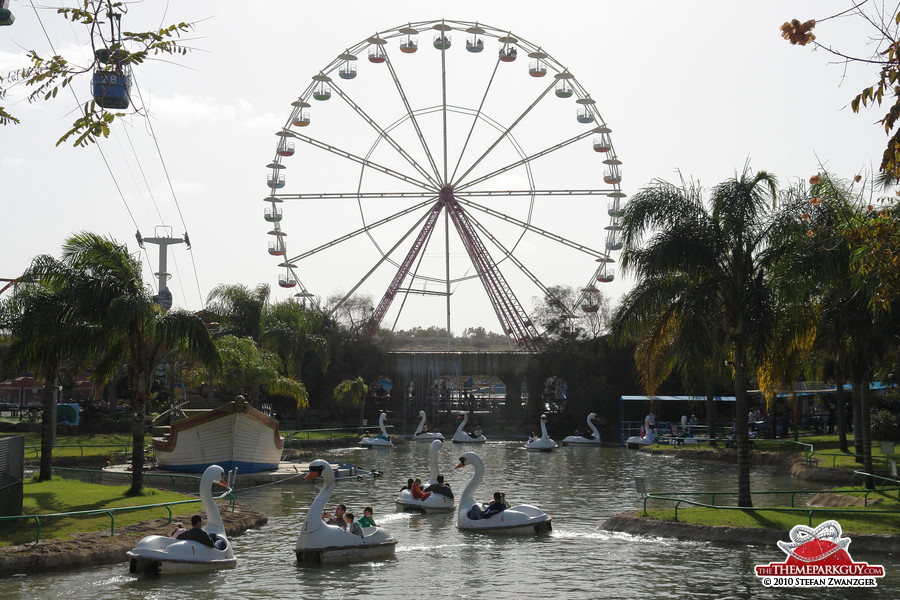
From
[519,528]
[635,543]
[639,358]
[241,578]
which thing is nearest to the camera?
[241,578]

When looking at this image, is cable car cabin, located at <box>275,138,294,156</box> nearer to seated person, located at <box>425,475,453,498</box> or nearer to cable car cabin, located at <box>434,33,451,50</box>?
cable car cabin, located at <box>434,33,451,50</box>

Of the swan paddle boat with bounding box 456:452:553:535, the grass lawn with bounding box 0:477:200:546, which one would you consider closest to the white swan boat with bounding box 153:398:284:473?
the grass lawn with bounding box 0:477:200:546

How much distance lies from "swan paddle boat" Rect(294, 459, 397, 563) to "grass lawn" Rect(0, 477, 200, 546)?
356cm

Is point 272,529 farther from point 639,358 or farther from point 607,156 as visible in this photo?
point 607,156

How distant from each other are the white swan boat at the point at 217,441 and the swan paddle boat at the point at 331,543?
11669mm

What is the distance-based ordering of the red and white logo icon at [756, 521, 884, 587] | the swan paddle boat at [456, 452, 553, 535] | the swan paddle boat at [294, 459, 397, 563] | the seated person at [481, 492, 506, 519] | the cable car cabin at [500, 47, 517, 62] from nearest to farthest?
the red and white logo icon at [756, 521, 884, 587]
the swan paddle boat at [294, 459, 397, 563]
the swan paddle boat at [456, 452, 553, 535]
the seated person at [481, 492, 506, 519]
the cable car cabin at [500, 47, 517, 62]

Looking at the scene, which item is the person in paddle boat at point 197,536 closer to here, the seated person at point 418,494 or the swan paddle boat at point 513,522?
the swan paddle boat at point 513,522

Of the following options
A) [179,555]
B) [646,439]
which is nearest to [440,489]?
[179,555]

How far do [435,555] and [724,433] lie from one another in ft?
97.2

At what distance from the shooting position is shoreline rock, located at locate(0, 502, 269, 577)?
554 inches

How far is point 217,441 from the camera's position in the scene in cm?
2816

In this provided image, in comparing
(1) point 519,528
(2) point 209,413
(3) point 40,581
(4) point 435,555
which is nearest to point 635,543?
(1) point 519,528

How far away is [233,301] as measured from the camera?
54.0 m

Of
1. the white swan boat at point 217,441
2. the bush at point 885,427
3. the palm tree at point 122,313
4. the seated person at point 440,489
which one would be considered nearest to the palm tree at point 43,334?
the palm tree at point 122,313
